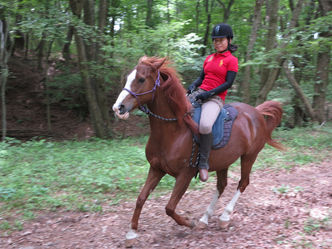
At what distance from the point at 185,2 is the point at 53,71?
966 cm

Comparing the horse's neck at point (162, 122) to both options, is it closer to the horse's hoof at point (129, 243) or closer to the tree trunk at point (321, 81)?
the horse's hoof at point (129, 243)

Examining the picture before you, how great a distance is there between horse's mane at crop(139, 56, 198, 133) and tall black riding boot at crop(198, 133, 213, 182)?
17 centimetres

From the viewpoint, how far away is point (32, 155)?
8.05 meters

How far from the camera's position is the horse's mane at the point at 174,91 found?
11.8 feet

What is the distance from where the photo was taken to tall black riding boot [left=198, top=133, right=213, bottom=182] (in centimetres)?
384

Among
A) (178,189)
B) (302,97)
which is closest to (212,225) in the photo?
(178,189)

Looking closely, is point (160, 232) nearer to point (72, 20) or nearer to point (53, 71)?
point (72, 20)

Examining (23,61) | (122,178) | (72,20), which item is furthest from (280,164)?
(23,61)

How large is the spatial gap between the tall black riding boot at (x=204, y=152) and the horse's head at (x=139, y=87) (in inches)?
37.5

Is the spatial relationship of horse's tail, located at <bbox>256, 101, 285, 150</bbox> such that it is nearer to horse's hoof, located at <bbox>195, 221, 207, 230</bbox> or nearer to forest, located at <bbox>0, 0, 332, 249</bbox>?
forest, located at <bbox>0, 0, 332, 249</bbox>

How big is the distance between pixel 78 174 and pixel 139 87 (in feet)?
12.5

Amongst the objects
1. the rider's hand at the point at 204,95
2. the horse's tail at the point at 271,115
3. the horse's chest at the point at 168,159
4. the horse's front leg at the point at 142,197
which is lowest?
the horse's front leg at the point at 142,197

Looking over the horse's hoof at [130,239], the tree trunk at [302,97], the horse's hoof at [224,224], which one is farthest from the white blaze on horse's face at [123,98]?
the tree trunk at [302,97]

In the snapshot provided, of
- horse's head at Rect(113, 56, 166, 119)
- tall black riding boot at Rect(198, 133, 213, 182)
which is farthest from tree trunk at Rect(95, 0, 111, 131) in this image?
tall black riding boot at Rect(198, 133, 213, 182)
